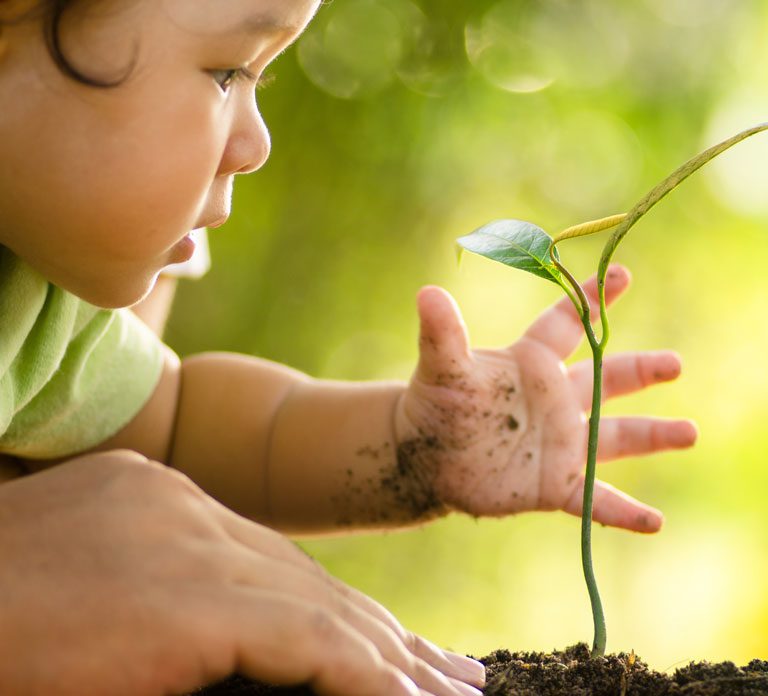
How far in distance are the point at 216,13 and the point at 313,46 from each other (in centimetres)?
121

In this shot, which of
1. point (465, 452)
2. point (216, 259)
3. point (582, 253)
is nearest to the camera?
point (465, 452)

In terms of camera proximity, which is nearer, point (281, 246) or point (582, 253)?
point (281, 246)

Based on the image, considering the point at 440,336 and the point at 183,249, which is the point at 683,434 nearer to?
the point at 440,336

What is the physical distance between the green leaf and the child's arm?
229mm

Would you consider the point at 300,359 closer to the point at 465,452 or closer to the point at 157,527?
the point at 465,452

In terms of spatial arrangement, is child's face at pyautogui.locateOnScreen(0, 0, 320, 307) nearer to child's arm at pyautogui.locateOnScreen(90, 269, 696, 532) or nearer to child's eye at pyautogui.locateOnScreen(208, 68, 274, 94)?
child's eye at pyautogui.locateOnScreen(208, 68, 274, 94)

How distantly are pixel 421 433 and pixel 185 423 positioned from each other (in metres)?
0.25

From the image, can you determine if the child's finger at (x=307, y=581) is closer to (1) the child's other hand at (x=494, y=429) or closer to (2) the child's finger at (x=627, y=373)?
(1) the child's other hand at (x=494, y=429)

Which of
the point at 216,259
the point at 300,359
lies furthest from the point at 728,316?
the point at 216,259

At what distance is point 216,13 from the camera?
0.52 m

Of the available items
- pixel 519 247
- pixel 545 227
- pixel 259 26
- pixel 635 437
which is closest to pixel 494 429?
pixel 635 437

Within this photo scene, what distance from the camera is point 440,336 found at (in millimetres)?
770

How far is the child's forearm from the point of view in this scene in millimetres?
829

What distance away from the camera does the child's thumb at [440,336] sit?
0.76m
